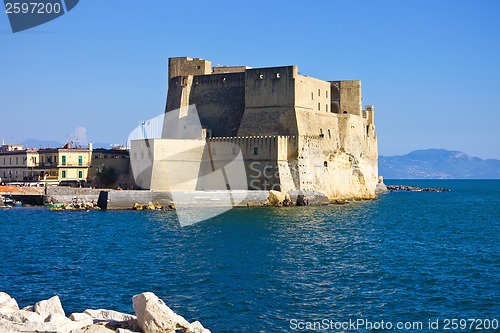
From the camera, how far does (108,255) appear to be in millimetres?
23594

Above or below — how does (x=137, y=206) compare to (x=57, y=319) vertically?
above

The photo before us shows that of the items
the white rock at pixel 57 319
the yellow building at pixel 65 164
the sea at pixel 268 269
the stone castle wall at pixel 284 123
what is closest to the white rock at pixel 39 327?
the white rock at pixel 57 319

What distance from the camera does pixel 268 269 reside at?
68.5 feet

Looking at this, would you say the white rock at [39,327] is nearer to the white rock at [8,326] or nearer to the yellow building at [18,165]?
the white rock at [8,326]

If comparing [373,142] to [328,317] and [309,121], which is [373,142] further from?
[328,317]

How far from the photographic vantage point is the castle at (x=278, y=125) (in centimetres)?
4344

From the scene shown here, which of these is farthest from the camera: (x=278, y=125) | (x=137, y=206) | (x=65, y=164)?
(x=65, y=164)

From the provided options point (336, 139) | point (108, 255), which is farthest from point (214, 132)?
point (108, 255)

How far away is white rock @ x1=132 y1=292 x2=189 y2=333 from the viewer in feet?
40.4

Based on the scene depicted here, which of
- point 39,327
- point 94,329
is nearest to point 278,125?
point 94,329

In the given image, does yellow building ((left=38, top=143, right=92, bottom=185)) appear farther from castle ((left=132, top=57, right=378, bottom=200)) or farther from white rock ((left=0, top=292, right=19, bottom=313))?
white rock ((left=0, top=292, right=19, bottom=313))

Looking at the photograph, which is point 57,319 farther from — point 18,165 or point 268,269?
point 18,165

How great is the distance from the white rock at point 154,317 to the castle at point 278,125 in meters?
29.5

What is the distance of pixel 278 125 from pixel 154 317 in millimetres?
34894
